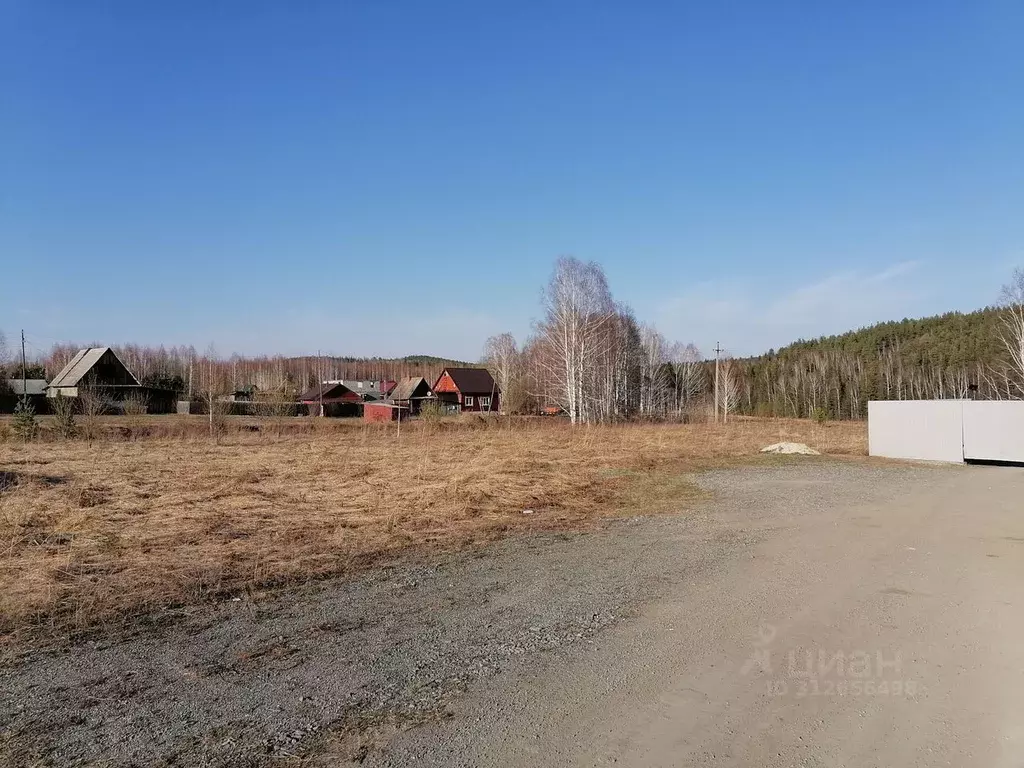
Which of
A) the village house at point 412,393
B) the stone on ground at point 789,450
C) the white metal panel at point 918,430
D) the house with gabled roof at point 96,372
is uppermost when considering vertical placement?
the house with gabled roof at point 96,372

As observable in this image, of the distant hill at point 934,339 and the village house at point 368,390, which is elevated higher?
the distant hill at point 934,339

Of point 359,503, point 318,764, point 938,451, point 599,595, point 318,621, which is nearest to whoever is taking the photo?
point 318,764

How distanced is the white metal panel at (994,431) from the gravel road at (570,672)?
16.6 m

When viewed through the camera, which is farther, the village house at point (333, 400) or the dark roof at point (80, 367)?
the village house at point (333, 400)

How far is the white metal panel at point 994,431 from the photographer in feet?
70.0

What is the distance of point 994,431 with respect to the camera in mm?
21625

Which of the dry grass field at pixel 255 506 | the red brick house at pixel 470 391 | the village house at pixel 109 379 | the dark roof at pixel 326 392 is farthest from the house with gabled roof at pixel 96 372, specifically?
the dry grass field at pixel 255 506

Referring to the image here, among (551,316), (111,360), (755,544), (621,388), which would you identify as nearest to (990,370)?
(621,388)

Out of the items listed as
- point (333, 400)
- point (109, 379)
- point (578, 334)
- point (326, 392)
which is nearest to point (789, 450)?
point (578, 334)

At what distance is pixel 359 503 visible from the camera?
486 inches

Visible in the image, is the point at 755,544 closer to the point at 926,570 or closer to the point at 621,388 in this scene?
the point at 926,570

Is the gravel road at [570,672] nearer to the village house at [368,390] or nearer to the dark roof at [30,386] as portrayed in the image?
the village house at [368,390]

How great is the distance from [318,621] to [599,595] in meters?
2.64

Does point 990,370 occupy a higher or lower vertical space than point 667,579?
higher
